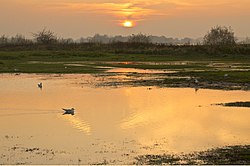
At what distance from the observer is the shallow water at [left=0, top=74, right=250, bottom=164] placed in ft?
52.1

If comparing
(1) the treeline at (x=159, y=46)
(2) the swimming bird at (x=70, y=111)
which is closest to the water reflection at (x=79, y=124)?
(2) the swimming bird at (x=70, y=111)

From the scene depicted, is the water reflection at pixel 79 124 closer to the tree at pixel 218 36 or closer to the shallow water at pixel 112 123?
the shallow water at pixel 112 123

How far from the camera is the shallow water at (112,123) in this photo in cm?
1587

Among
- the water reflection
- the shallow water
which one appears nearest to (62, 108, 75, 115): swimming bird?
the shallow water

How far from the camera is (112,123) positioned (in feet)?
67.7

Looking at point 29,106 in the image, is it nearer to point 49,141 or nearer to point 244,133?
point 49,141

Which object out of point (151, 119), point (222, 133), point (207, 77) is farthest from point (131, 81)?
point (222, 133)

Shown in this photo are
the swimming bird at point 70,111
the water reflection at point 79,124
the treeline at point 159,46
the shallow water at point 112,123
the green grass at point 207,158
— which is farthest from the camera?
the treeline at point 159,46

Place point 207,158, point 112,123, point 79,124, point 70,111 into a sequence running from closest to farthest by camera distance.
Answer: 1. point 207,158
2. point 79,124
3. point 112,123
4. point 70,111

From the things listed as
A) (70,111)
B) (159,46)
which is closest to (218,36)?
(159,46)

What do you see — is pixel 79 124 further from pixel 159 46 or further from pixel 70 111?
pixel 159 46

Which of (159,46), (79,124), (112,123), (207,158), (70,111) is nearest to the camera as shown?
(207,158)

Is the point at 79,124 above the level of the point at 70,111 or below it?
below

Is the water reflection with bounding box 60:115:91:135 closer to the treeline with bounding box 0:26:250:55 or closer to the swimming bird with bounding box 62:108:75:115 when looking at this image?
the swimming bird with bounding box 62:108:75:115
